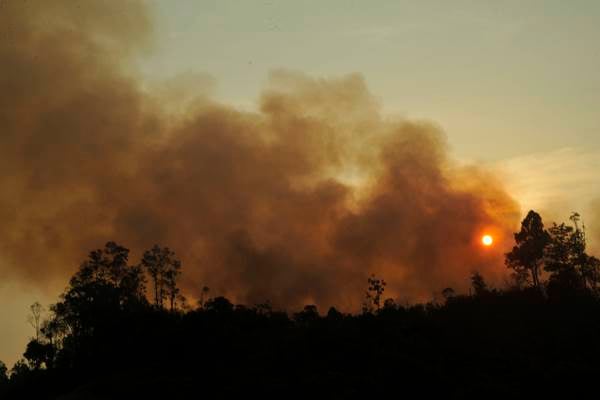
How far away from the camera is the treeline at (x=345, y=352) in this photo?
66750mm

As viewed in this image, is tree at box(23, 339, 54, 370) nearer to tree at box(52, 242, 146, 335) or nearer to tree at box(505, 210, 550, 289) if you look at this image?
tree at box(52, 242, 146, 335)

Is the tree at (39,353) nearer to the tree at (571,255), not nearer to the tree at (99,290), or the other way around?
the tree at (99,290)

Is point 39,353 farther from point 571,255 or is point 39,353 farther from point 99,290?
point 571,255

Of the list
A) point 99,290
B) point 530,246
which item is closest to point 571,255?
point 530,246

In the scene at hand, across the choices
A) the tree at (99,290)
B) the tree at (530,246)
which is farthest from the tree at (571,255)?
the tree at (99,290)

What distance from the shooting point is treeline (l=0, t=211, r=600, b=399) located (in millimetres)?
66750

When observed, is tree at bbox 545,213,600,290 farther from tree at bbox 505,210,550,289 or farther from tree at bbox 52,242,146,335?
tree at bbox 52,242,146,335

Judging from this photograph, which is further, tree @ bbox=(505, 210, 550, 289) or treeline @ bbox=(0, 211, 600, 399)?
tree @ bbox=(505, 210, 550, 289)

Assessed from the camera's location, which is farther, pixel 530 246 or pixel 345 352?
pixel 530 246

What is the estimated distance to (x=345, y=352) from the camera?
7569 centimetres

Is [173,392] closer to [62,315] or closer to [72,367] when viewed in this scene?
[72,367]

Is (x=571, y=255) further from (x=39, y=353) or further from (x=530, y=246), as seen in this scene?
(x=39, y=353)

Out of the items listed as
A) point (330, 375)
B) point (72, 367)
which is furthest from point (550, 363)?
point (72, 367)

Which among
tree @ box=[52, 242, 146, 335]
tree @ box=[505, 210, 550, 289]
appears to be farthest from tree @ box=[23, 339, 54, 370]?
tree @ box=[505, 210, 550, 289]
